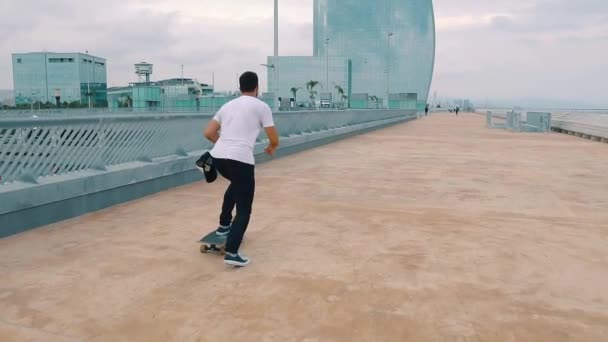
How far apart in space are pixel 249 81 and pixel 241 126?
0.44 meters

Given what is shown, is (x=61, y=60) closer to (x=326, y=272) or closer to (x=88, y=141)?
(x=88, y=141)

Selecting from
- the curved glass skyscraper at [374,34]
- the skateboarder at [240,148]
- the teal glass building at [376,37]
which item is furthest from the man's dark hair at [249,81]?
the curved glass skyscraper at [374,34]

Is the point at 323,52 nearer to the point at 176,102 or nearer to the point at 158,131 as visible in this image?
the point at 176,102

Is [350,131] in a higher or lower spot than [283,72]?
lower

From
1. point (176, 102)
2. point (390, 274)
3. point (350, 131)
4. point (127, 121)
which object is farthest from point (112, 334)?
point (176, 102)

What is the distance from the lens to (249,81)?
441cm

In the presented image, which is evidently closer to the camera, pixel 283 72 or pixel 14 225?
pixel 14 225

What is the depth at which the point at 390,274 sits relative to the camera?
4168mm

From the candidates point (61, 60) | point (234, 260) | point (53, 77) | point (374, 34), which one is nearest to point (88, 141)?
point (234, 260)

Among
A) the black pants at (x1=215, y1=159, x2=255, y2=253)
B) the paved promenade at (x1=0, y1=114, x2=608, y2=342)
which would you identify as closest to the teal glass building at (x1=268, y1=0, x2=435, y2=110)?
the paved promenade at (x1=0, y1=114, x2=608, y2=342)

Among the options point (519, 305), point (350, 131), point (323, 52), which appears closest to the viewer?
point (519, 305)

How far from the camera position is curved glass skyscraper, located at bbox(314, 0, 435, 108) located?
154750 millimetres

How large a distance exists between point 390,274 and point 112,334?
88.3 inches

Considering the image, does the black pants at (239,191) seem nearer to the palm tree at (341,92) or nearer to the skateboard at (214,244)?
the skateboard at (214,244)
